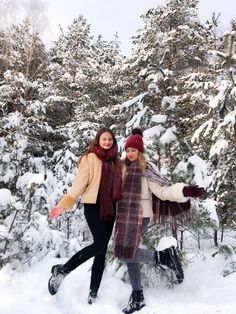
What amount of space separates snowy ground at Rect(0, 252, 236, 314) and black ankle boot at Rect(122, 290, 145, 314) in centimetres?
6

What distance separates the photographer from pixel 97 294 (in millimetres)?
4230

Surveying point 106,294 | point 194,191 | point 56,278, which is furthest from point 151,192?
point 56,278

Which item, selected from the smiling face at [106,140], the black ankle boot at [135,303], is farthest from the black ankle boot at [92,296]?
the smiling face at [106,140]

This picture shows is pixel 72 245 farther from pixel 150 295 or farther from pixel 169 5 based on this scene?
pixel 169 5

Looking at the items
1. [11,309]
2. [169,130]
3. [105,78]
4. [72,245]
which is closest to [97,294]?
[11,309]

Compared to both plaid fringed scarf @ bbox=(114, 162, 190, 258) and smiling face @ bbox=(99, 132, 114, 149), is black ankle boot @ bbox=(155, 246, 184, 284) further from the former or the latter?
smiling face @ bbox=(99, 132, 114, 149)

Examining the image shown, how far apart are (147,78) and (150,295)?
10.1 feet

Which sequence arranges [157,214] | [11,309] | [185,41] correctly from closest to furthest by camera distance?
1. [11,309]
2. [157,214]
3. [185,41]

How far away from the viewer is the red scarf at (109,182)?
4117 millimetres

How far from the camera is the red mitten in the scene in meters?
3.92

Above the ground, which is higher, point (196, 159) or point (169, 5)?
point (169, 5)

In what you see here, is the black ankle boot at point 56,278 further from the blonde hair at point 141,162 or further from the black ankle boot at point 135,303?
the blonde hair at point 141,162

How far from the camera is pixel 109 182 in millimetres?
4195

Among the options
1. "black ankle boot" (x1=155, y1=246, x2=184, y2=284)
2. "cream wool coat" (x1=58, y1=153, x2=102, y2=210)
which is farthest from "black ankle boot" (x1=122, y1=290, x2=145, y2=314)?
"cream wool coat" (x1=58, y1=153, x2=102, y2=210)
